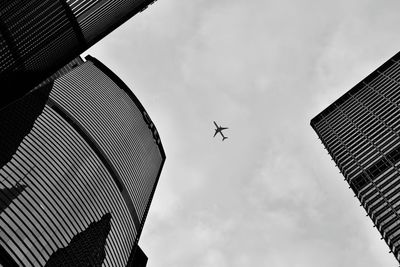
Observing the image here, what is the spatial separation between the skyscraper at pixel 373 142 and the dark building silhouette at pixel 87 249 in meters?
67.8

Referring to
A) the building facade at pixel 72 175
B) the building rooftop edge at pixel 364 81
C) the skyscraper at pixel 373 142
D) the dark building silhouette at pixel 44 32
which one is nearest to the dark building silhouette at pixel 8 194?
the building facade at pixel 72 175

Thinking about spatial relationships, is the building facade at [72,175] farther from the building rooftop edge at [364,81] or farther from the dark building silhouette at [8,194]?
the building rooftop edge at [364,81]

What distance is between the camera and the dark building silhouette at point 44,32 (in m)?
51.1

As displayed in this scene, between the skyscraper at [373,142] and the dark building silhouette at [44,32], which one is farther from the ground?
the skyscraper at [373,142]

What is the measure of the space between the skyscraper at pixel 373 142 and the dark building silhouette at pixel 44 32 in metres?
79.8

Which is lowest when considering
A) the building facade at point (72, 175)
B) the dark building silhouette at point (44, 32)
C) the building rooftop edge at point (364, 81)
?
the dark building silhouette at point (44, 32)

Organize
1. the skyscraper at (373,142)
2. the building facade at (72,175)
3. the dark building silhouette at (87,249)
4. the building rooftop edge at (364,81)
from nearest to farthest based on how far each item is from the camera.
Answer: the building facade at (72,175) < the dark building silhouette at (87,249) < the skyscraper at (373,142) < the building rooftop edge at (364,81)

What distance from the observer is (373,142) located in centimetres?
13038

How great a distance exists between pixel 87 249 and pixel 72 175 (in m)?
17.3

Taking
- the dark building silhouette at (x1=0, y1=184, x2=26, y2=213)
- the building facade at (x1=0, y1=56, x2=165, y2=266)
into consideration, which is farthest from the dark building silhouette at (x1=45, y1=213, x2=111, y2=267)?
the dark building silhouette at (x1=0, y1=184, x2=26, y2=213)

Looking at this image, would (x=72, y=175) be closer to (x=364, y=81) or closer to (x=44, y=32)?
(x=44, y=32)

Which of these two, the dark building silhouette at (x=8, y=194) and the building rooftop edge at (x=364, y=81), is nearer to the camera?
the dark building silhouette at (x=8, y=194)

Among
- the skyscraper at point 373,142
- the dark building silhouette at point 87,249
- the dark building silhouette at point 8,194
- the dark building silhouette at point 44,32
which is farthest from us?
the skyscraper at point 373,142

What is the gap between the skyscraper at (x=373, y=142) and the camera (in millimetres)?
111312
